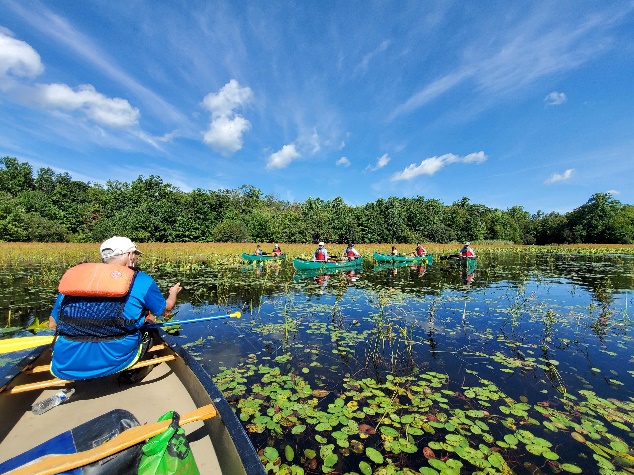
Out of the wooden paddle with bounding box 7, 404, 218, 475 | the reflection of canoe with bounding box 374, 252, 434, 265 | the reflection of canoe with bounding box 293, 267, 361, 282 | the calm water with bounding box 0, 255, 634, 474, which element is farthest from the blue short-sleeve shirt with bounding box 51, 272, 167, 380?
the reflection of canoe with bounding box 374, 252, 434, 265

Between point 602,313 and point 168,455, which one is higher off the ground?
point 168,455

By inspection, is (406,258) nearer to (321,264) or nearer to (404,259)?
(404,259)

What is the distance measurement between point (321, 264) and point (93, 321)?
50.8 ft

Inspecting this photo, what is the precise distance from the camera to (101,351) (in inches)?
125

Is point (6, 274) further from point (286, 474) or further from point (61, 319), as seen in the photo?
point (286, 474)

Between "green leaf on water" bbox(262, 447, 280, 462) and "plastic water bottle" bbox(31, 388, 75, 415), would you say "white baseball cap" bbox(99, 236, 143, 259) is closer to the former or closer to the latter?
"plastic water bottle" bbox(31, 388, 75, 415)

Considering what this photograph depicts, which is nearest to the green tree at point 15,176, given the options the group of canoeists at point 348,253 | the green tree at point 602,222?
the group of canoeists at point 348,253

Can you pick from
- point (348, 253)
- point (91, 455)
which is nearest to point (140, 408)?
point (91, 455)

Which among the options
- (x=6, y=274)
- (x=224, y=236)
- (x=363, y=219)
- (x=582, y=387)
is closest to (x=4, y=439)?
(x=582, y=387)

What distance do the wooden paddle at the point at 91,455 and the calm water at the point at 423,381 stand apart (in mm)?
1509

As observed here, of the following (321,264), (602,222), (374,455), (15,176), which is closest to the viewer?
(374,455)

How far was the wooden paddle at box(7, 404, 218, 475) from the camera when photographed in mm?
1624

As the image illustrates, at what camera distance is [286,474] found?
293 centimetres

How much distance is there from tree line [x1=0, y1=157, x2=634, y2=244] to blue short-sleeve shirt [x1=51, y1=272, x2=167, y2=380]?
38.9 m
